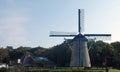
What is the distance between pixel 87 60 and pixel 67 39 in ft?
17.4

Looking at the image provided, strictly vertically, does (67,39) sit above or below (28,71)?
above

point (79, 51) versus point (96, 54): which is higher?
point (79, 51)

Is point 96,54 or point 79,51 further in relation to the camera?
point 96,54

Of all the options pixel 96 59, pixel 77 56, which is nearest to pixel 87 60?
pixel 77 56

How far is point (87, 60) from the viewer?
183 feet

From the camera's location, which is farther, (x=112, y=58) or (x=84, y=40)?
(x=112, y=58)

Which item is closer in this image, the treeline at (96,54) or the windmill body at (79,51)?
the windmill body at (79,51)

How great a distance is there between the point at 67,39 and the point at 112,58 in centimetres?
3373

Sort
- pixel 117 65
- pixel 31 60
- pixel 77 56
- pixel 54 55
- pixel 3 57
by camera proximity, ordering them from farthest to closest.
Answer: pixel 3 57, pixel 54 55, pixel 31 60, pixel 117 65, pixel 77 56

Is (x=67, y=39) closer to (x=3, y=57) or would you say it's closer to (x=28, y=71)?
(x=28, y=71)

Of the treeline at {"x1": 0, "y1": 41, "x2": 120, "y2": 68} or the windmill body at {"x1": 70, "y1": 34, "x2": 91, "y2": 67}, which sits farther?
the treeline at {"x1": 0, "y1": 41, "x2": 120, "y2": 68}

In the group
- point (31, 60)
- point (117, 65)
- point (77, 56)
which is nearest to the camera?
point (77, 56)

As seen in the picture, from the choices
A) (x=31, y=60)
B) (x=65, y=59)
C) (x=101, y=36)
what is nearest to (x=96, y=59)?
(x=65, y=59)

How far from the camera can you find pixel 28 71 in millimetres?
42812
